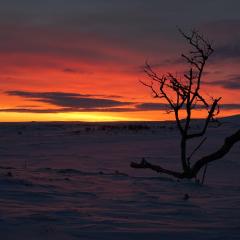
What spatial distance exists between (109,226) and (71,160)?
12315 millimetres

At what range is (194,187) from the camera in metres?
12.9

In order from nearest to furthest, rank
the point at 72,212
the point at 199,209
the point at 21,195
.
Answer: the point at 72,212, the point at 199,209, the point at 21,195

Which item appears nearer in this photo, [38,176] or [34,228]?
[34,228]

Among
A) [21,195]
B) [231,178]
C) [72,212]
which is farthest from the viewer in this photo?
[231,178]

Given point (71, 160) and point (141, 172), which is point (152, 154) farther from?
point (141, 172)

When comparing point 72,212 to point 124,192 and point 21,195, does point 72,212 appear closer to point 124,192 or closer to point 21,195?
point 21,195

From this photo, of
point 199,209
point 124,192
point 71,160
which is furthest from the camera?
point 71,160

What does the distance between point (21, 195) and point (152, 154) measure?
12474 mm

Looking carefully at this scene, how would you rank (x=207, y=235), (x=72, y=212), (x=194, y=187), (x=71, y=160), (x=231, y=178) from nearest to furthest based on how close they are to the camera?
(x=207, y=235) < (x=72, y=212) < (x=194, y=187) < (x=231, y=178) < (x=71, y=160)

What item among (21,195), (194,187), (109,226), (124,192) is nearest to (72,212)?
(109,226)

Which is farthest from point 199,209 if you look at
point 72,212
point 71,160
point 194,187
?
point 71,160

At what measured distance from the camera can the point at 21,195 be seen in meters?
10.3

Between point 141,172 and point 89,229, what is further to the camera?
point 141,172

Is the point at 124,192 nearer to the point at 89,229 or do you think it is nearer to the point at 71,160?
the point at 89,229
